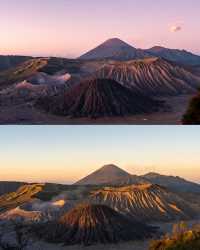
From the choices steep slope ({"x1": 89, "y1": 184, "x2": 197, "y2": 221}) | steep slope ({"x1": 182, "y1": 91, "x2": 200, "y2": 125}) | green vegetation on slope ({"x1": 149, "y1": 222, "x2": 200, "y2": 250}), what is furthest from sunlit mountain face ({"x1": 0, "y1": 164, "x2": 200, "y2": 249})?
green vegetation on slope ({"x1": 149, "y1": 222, "x2": 200, "y2": 250})

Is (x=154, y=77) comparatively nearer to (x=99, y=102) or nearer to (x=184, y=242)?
(x=99, y=102)

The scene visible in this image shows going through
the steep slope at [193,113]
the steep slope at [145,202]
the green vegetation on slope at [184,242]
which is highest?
the steep slope at [193,113]

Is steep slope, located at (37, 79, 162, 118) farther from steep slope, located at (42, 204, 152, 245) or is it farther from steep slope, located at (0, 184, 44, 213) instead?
→ steep slope, located at (42, 204, 152, 245)

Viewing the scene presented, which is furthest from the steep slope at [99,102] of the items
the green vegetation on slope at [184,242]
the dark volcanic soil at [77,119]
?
the green vegetation on slope at [184,242]

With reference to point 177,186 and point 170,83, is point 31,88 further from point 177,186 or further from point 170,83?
point 177,186

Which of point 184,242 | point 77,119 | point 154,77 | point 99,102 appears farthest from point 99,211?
point 154,77

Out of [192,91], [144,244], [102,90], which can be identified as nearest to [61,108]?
[102,90]

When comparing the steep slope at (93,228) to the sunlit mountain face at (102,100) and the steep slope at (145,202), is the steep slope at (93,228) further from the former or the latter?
the sunlit mountain face at (102,100)
